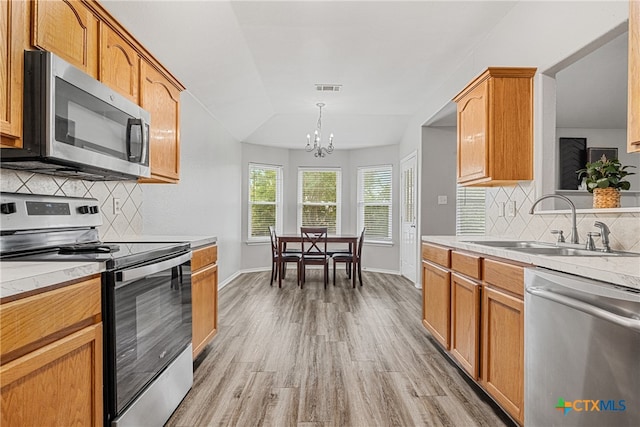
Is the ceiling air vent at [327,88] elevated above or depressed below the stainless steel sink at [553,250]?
above

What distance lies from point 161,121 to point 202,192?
2066 millimetres

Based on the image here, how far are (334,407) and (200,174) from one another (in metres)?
3.37

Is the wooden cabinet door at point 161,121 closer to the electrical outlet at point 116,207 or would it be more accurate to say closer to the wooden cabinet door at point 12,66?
the electrical outlet at point 116,207

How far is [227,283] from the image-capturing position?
5.59 m

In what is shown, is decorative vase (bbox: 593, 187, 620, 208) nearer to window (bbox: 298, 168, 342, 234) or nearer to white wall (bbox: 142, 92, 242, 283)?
white wall (bbox: 142, 92, 242, 283)

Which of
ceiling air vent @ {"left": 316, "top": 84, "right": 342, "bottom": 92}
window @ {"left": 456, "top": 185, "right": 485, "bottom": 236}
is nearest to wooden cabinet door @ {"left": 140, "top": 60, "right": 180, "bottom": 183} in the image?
ceiling air vent @ {"left": 316, "top": 84, "right": 342, "bottom": 92}

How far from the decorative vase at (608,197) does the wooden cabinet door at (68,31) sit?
108 inches

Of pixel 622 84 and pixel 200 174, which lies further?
pixel 200 174

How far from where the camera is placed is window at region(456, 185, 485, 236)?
→ 5148mm

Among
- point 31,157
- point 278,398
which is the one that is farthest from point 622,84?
point 31,157

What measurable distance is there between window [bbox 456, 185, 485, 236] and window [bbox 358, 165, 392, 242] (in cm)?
183

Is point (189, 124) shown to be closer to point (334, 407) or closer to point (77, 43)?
point (77, 43)

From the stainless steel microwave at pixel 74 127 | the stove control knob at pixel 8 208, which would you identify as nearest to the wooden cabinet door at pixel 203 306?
the stainless steel microwave at pixel 74 127

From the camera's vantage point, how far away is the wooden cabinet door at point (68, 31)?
4.78 feet
